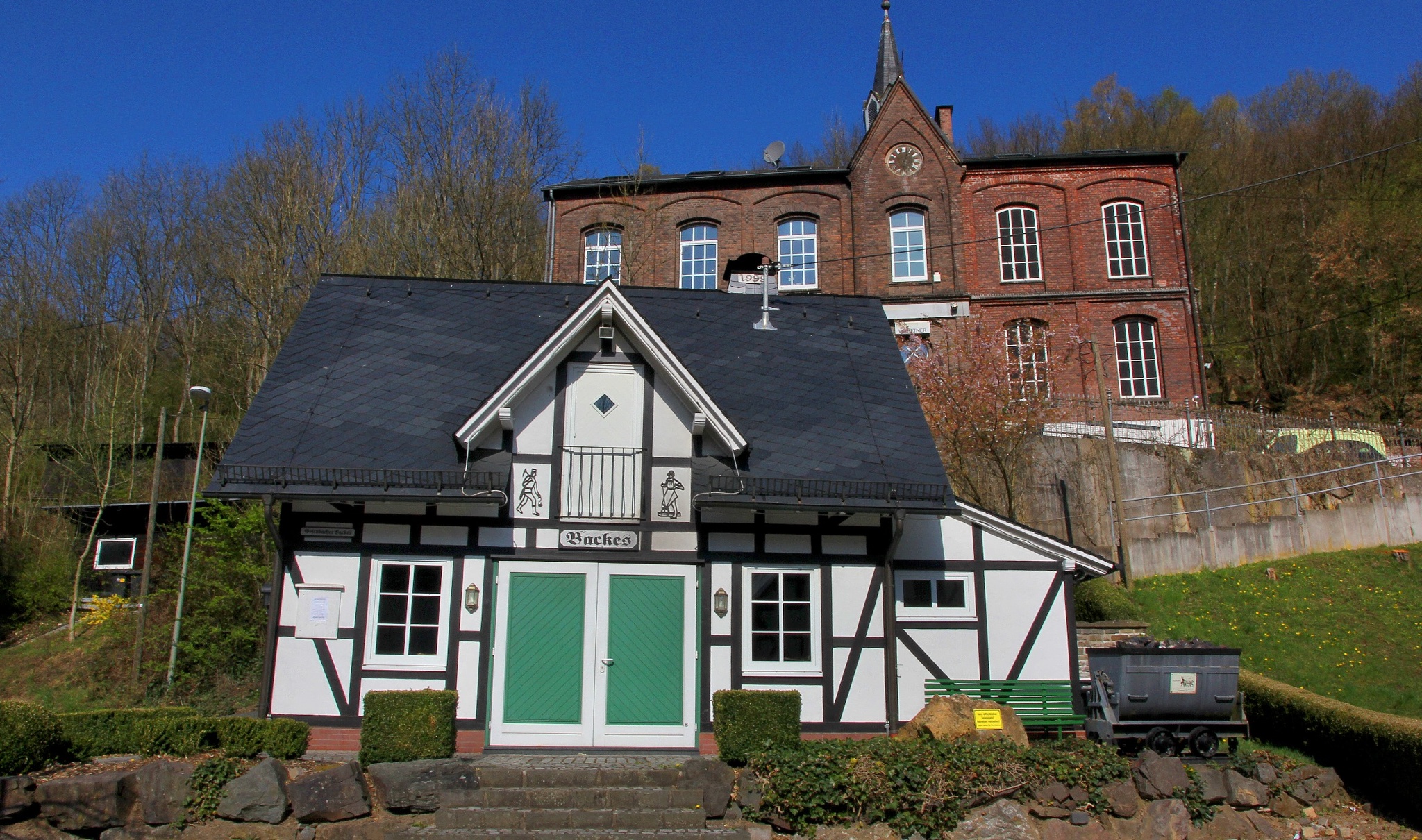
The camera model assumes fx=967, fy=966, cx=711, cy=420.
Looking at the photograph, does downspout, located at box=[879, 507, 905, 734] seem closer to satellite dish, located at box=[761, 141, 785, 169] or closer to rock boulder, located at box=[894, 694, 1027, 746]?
rock boulder, located at box=[894, 694, 1027, 746]

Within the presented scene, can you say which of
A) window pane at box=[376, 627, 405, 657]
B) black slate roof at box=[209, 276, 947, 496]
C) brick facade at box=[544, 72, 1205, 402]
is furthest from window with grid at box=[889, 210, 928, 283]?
window pane at box=[376, 627, 405, 657]

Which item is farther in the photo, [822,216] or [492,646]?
[822,216]

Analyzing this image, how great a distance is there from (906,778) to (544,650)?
447 centimetres

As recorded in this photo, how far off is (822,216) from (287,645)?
22016 mm

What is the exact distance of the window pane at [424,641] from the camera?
11.4 metres

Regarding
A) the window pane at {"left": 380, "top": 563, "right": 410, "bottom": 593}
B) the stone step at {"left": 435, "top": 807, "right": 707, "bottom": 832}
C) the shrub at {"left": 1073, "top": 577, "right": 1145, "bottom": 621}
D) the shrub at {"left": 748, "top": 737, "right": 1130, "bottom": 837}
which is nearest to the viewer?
the stone step at {"left": 435, "top": 807, "right": 707, "bottom": 832}

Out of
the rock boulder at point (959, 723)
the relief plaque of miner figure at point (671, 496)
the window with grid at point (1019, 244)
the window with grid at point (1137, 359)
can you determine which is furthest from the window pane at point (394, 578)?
the window with grid at point (1137, 359)

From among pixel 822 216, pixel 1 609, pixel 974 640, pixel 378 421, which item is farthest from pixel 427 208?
pixel 974 640

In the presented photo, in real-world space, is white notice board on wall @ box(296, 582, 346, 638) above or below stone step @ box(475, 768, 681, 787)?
above

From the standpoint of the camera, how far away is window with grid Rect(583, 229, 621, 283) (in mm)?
29438

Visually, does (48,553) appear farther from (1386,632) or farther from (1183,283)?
(1183,283)

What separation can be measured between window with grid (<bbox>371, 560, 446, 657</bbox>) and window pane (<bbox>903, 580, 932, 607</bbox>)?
18.8ft

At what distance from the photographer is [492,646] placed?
11.5m

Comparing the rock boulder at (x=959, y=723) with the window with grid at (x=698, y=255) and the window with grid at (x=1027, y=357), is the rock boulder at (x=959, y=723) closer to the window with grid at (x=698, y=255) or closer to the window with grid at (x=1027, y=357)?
the window with grid at (x=1027, y=357)
